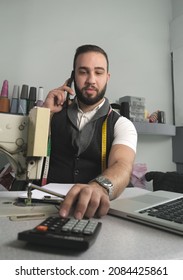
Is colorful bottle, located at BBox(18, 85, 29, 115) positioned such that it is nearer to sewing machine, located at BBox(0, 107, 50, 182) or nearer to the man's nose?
the man's nose

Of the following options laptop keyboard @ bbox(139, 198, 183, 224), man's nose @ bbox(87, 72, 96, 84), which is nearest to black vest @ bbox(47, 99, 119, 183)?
man's nose @ bbox(87, 72, 96, 84)

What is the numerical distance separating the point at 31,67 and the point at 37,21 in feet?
1.32

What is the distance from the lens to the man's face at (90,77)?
4.20 feet


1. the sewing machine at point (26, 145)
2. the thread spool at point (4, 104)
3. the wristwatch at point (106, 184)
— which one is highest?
the thread spool at point (4, 104)

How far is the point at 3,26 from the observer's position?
177 cm

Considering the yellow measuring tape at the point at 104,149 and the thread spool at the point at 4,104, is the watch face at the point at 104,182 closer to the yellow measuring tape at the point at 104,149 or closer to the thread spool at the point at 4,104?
the yellow measuring tape at the point at 104,149

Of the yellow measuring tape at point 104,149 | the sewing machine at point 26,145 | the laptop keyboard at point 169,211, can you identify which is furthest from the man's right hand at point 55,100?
the laptop keyboard at point 169,211

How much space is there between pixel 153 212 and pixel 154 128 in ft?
5.57

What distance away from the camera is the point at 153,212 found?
0.52m

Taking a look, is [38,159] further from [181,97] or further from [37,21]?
[181,97]

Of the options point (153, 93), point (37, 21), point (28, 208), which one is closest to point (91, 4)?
point (37, 21)

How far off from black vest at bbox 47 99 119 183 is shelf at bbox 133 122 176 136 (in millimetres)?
815

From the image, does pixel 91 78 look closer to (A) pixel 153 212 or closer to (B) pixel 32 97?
(B) pixel 32 97
